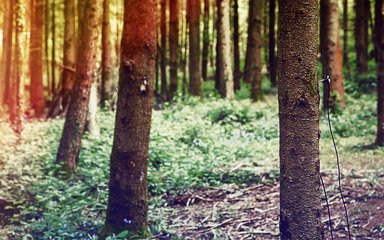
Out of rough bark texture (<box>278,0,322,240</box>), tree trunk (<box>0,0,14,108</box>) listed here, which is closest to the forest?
rough bark texture (<box>278,0,322,240</box>)

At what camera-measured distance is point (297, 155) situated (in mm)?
4500

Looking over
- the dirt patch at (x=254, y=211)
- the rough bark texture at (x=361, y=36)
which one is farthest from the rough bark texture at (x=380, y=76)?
the rough bark texture at (x=361, y=36)

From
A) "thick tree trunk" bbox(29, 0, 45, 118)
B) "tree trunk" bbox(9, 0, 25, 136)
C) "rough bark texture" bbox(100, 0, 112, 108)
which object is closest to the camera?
"tree trunk" bbox(9, 0, 25, 136)

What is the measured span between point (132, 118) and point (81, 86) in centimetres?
527

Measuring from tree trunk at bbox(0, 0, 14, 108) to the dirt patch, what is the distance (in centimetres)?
1945

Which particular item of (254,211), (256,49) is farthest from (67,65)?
(254,211)

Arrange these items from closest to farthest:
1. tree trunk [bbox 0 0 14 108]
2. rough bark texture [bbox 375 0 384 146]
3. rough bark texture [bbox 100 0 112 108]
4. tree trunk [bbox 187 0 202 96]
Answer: rough bark texture [bbox 375 0 384 146] < rough bark texture [bbox 100 0 112 108] < tree trunk [bbox 187 0 202 96] < tree trunk [bbox 0 0 14 108]

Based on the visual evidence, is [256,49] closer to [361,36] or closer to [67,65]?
[361,36]

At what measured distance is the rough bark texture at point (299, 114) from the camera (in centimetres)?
446

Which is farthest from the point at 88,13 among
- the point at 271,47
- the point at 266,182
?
the point at 271,47

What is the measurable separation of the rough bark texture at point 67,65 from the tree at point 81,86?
9591 mm

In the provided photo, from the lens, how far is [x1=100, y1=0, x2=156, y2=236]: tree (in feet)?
22.2

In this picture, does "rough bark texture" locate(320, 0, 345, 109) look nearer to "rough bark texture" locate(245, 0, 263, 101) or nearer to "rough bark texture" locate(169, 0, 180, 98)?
"rough bark texture" locate(245, 0, 263, 101)

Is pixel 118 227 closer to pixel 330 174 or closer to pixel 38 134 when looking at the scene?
pixel 330 174
